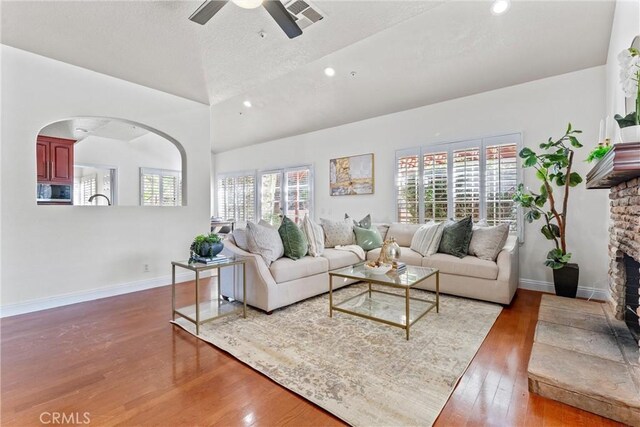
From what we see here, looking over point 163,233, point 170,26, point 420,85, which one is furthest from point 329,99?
point 163,233

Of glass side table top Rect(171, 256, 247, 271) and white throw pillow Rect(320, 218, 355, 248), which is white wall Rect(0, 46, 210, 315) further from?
white throw pillow Rect(320, 218, 355, 248)

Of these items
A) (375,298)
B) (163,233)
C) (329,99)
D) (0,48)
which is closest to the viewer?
(0,48)

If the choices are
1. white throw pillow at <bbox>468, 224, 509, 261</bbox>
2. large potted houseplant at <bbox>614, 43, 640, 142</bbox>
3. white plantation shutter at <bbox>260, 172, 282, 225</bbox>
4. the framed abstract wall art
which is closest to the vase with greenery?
white throw pillow at <bbox>468, 224, 509, 261</bbox>

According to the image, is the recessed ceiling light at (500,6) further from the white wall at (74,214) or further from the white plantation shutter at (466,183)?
the white wall at (74,214)

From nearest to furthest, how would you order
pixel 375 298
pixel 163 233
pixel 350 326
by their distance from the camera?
1. pixel 350 326
2. pixel 375 298
3. pixel 163 233

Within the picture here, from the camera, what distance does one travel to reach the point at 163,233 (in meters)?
4.18

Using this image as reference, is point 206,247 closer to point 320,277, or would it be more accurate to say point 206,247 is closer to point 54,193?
point 320,277

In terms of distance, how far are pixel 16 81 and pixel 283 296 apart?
3610 millimetres

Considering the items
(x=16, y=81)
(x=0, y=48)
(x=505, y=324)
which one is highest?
(x=0, y=48)

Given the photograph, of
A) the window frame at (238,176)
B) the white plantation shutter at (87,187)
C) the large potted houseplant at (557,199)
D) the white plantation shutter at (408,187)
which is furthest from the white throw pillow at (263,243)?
the white plantation shutter at (87,187)

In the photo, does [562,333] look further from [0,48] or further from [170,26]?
[0,48]

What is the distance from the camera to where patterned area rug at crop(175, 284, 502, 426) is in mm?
1603

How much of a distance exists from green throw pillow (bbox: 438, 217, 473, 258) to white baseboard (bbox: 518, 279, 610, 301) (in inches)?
43.8

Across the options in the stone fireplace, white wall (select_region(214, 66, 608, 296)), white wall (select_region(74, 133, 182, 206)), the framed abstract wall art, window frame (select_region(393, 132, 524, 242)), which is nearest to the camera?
the stone fireplace
